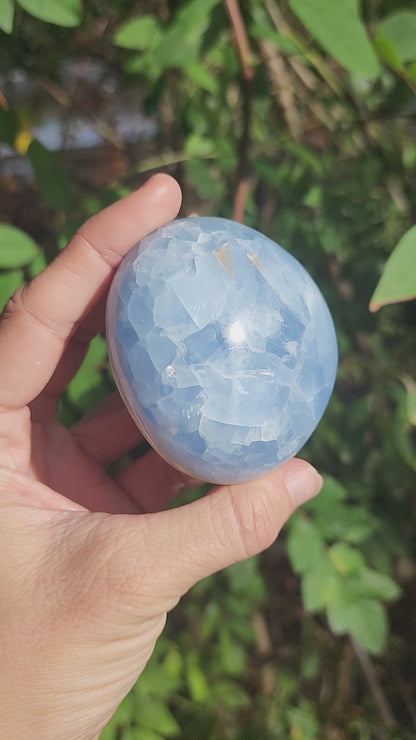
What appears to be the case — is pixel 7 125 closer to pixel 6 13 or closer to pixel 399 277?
pixel 6 13

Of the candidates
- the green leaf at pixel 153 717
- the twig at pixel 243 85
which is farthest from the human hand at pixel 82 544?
the green leaf at pixel 153 717

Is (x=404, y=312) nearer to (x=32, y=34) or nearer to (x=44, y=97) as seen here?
(x=32, y=34)

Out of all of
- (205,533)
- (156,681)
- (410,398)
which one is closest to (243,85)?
(410,398)

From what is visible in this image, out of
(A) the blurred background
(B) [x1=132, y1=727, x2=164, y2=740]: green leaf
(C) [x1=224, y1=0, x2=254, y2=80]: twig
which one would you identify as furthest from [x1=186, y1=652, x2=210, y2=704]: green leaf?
(C) [x1=224, y1=0, x2=254, y2=80]: twig

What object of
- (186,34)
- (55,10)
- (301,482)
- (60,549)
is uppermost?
(55,10)

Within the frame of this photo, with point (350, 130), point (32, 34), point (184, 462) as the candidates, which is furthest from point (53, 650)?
point (32, 34)

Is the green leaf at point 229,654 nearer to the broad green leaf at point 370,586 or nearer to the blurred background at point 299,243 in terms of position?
the blurred background at point 299,243

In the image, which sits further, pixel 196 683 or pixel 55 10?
pixel 196 683
